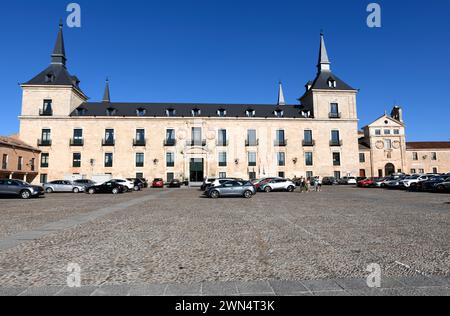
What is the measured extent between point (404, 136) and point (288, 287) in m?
61.6

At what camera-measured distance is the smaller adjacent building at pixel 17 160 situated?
1314 inches

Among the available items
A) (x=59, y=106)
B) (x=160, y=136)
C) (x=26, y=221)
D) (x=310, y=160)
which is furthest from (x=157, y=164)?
(x=26, y=221)

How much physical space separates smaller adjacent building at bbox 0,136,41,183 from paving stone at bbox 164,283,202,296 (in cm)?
3785

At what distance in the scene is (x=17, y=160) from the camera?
36.0 metres

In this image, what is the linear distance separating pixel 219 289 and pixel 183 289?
481 millimetres

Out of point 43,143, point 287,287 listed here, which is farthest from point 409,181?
point 43,143

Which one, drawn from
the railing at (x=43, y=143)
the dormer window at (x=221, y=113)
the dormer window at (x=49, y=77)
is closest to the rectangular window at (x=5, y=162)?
the railing at (x=43, y=143)

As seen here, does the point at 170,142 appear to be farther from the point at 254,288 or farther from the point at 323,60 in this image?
the point at 254,288

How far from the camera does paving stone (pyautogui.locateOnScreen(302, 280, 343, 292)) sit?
3.60m

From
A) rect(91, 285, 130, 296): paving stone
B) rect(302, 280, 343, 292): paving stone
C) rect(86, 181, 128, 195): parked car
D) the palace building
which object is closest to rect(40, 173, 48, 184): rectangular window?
the palace building

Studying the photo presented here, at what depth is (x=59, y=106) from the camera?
42.8 meters

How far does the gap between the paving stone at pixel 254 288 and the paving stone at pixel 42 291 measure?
A: 7.89 feet

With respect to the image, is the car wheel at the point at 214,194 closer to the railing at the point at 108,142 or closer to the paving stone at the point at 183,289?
the paving stone at the point at 183,289

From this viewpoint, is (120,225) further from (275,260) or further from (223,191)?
(223,191)
